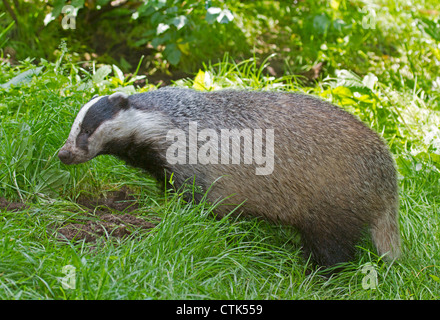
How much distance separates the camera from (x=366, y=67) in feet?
24.7

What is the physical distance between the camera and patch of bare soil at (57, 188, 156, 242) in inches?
159

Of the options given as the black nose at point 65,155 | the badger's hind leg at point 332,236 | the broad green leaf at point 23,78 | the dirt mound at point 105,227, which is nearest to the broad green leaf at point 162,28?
the broad green leaf at point 23,78

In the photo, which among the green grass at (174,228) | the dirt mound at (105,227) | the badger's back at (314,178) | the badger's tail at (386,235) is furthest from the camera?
the badger's tail at (386,235)

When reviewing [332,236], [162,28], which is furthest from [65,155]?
[162,28]

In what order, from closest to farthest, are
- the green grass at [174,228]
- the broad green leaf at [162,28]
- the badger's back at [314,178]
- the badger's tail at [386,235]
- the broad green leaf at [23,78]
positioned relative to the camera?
the green grass at [174,228] → the badger's back at [314,178] → the badger's tail at [386,235] → the broad green leaf at [23,78] → the broad green leaf at [162,28]

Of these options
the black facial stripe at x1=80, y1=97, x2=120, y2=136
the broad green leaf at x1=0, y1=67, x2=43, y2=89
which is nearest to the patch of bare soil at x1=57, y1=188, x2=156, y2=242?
the black facial stripe at x1=80, y1=97, x2=120, y2=136

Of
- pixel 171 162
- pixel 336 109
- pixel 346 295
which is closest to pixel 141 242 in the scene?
pixel 171 162

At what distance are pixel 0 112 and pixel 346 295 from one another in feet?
11.7

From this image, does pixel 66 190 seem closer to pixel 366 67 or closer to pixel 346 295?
pixel 346 295

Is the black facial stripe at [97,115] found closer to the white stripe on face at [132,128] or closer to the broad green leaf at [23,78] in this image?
the white stripe on face at [132,128]

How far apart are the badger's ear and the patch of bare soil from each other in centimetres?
82

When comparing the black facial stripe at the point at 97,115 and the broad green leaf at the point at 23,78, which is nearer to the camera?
the black facial stripe at the point at 97,115

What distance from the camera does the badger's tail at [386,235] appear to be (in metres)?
4.32

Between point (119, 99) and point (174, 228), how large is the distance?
1156mm
